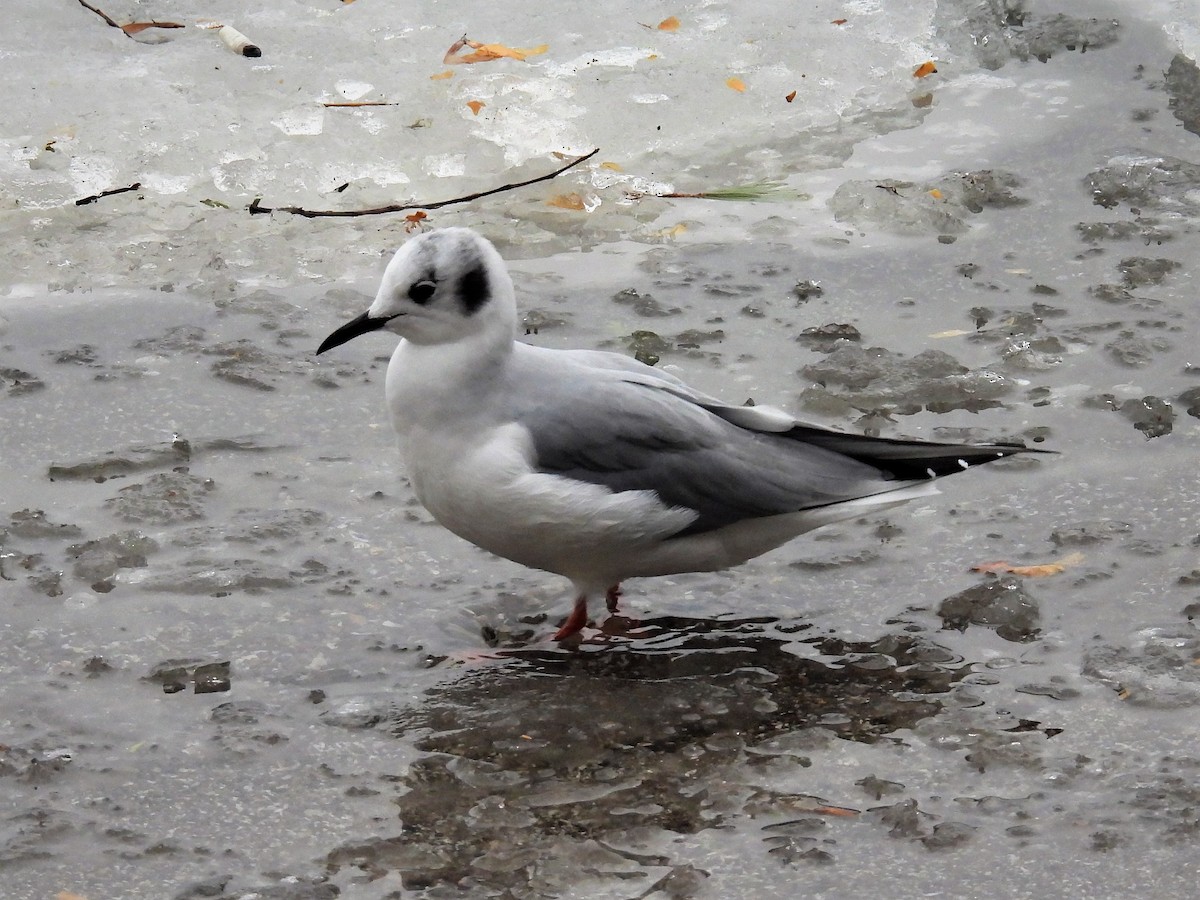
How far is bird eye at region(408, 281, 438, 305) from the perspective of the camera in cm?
398

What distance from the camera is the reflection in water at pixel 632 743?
329 cm

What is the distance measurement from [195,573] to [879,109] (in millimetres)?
4153

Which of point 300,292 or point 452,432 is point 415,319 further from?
point 300,292

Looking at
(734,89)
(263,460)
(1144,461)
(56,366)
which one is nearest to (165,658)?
(263,460)

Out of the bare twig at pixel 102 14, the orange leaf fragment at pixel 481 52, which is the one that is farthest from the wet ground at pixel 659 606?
the bare twig at pixel 102 14

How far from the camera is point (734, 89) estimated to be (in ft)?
23.7

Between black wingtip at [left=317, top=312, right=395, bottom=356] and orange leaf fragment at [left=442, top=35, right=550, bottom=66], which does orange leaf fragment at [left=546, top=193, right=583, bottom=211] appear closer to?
orange leaf fragment at [left=442, top=35, right=550, bottom=66]

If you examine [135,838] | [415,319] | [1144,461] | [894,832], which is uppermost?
[415,319]

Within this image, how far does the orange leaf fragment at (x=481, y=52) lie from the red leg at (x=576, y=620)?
3.71 meters

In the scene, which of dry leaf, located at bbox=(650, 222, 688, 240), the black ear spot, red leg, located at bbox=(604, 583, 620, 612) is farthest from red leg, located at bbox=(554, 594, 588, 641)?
dry leaf, located at bbox=(650, 222, 688, 240)

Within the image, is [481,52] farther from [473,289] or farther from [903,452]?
[903,452]

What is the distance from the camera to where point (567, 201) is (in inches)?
253

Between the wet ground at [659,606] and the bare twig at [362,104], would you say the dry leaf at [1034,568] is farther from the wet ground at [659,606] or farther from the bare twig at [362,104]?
the bare twig at [362,104]

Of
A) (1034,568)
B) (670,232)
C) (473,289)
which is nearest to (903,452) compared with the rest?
Result: (1034,568)
